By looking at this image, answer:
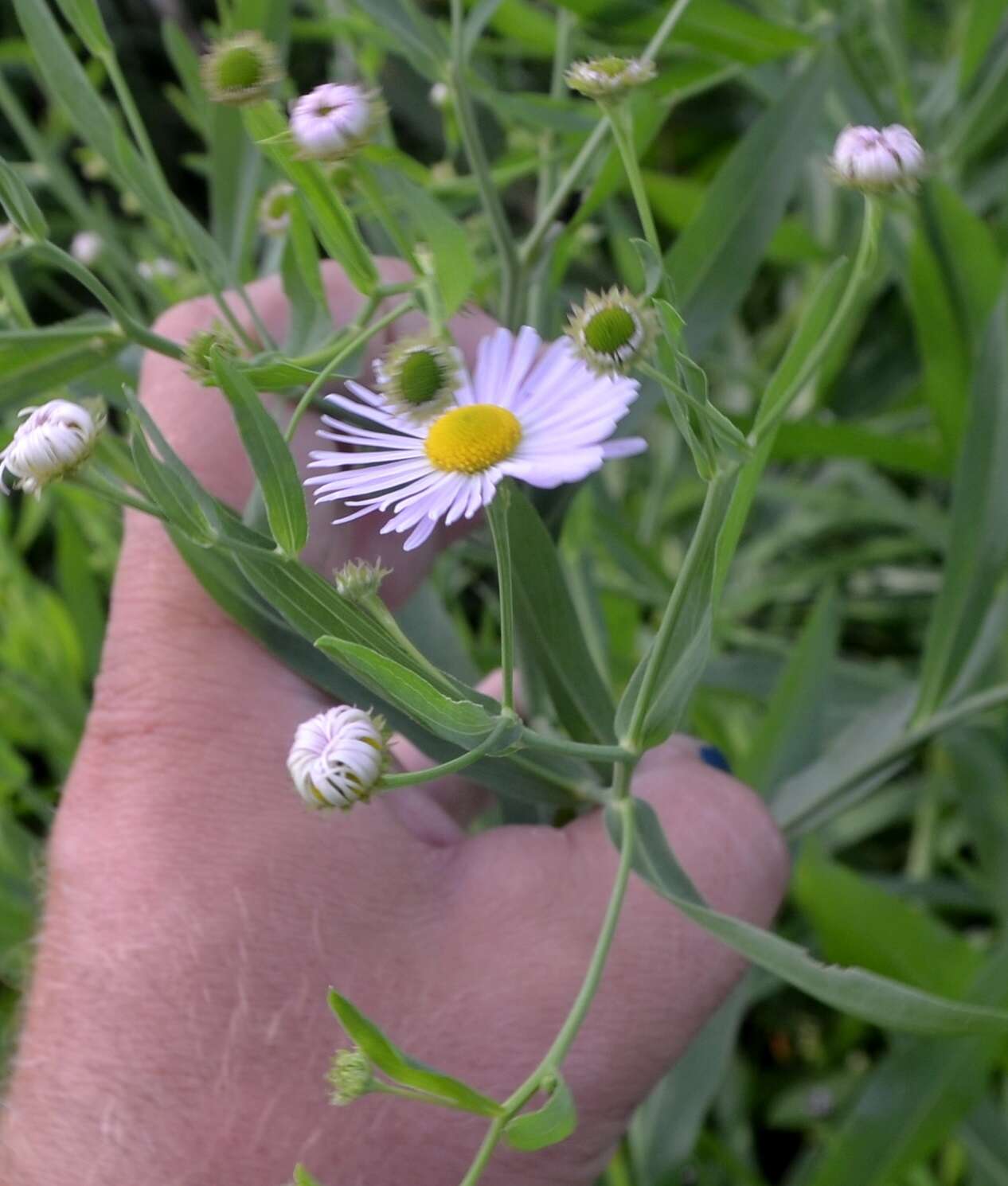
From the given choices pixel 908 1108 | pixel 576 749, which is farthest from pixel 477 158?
pixel 908 1108

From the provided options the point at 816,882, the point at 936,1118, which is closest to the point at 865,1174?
the point at 936,1118

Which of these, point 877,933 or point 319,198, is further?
point 877,933

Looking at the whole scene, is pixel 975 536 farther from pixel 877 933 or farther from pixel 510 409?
pixel 510 409

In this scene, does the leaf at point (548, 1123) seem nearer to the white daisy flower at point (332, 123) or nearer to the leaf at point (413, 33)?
the white daisy flower at point (332, 123)

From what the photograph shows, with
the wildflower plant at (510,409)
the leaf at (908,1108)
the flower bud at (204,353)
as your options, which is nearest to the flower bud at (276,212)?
the wildflower plant at (510,409)

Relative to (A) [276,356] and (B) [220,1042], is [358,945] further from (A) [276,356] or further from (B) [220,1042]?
(A) [276,356]
